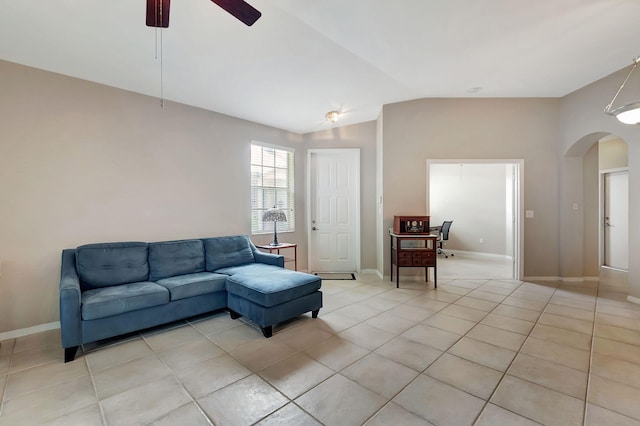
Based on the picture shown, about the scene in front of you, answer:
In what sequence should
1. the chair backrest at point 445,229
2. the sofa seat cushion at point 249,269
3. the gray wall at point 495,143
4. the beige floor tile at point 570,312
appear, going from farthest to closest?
1. the chair backrest at point 445,229
2. the gray wall at point 495,143
3. the sofa seat cushion at point 249,269
4. the beige floor tile at point 570,312

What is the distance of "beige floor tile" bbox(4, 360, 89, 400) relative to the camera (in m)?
1.97

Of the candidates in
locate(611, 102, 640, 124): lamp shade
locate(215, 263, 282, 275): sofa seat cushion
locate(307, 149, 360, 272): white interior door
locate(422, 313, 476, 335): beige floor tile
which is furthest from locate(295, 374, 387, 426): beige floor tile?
locate(611, 102, 640, 124): lamp shade

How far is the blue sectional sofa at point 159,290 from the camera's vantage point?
A: 246cm

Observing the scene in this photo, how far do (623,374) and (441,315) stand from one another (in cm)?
145

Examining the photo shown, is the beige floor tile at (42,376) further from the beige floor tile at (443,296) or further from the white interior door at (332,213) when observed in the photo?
the beige floor tile at (443,296)

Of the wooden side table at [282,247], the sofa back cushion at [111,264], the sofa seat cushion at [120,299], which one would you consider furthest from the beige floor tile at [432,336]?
the sofa back cushion at [111,264]

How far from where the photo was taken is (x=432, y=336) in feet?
8.98

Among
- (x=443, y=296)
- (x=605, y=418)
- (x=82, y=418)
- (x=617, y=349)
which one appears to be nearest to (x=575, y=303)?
(x=617, y=349)

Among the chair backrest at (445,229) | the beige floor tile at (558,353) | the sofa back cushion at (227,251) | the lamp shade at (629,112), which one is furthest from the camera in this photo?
the chair backrest at (445,229)

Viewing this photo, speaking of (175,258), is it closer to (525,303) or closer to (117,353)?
(117,353)

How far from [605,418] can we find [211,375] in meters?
2.58

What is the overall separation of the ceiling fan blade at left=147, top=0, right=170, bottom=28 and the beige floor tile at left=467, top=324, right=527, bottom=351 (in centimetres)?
357

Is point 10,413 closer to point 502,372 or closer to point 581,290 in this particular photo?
point 502,372

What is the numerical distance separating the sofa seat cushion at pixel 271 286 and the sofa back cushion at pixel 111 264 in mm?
1043
